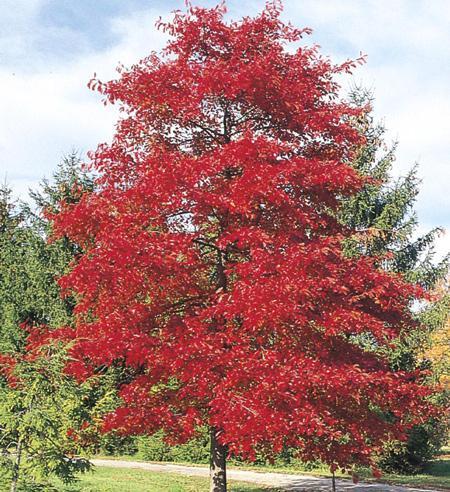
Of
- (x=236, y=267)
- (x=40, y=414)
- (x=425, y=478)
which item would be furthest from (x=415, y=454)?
(x=40, y=414)

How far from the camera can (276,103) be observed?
10836 millimetres

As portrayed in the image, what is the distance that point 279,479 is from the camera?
20719mm

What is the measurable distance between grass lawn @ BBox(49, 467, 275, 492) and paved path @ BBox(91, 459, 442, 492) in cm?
120

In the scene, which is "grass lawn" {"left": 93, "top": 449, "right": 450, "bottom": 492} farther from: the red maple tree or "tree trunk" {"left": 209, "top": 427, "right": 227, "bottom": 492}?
the red maple tree

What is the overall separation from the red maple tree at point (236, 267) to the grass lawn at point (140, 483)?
19.8 ft

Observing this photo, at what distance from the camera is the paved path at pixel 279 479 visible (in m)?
18.4

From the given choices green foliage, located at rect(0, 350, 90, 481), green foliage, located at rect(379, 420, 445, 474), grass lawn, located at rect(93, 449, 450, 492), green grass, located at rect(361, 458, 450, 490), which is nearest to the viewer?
green foliage, located at rect(0, 350, 90, 481)

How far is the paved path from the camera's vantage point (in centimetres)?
1839

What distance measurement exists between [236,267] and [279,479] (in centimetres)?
1365

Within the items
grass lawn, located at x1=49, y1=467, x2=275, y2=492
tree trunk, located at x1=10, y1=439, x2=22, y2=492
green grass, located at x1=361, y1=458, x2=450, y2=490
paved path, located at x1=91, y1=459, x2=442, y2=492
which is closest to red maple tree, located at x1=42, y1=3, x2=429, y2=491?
tree trunk, located at x1=10, y1=439, x2=22, y2=492

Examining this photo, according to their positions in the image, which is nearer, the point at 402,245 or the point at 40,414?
the point at 40,414

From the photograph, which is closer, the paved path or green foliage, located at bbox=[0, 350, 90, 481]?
green foliage, located at bbox=[0, 350, 90, 481]

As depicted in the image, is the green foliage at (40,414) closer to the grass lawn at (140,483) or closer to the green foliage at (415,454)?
the grass lawn at (140,483)

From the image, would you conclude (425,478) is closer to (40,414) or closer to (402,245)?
(402,245)
